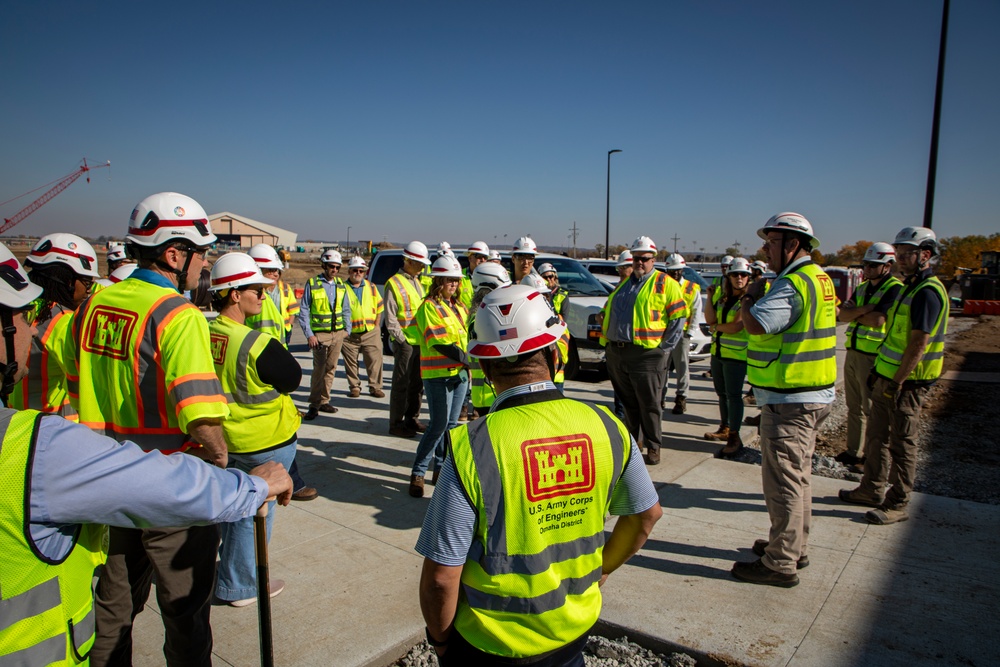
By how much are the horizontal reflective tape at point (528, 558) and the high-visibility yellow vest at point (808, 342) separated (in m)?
2.56

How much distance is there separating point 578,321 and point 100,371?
8379 mm

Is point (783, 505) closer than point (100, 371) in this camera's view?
No

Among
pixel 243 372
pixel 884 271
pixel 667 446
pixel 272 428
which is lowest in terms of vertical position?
pixel 667 446

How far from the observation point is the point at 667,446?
6.89 meters

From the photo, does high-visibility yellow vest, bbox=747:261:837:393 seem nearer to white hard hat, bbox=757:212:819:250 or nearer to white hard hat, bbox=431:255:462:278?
white hard hat, bbox=757:212:819:250

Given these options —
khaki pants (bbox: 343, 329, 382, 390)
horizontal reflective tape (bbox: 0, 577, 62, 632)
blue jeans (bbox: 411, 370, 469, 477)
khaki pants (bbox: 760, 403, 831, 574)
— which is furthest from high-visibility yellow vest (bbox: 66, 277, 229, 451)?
khaki pants (bbox: 343, 329, 382, 390)

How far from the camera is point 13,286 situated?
1812mm

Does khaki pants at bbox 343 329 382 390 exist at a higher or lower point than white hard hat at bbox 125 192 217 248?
lower

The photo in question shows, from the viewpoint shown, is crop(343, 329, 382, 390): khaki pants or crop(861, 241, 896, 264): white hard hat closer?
crop(861, 241, 896, 264): white hard hat

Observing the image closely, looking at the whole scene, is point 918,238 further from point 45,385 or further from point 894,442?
point 45,385

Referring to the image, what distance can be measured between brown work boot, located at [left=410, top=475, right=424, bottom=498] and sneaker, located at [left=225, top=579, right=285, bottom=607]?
5.20ft

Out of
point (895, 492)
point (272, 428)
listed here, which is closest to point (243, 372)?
point (272, 428)

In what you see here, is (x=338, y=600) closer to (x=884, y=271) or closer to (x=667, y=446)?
(x=667, y=446)

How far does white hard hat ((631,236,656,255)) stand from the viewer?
6.22m
